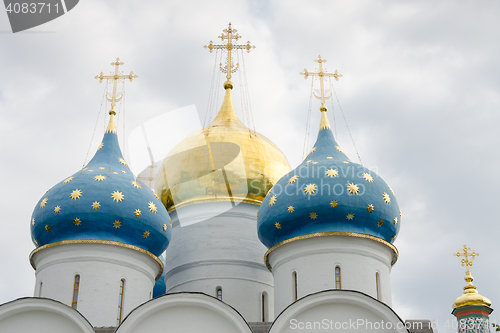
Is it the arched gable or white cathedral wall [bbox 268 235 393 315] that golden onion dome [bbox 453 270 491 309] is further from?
the arched gable

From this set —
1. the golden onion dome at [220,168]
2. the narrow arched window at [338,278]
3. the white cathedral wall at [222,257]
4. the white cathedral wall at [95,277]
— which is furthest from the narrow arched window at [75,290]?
the narrow arched window at [338,278]

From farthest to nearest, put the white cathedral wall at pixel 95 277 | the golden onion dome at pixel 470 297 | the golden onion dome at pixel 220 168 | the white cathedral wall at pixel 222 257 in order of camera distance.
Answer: the golden onion dome at pixel 220 168, the golden onion dome at pixel 470 297, the white cathedral wall at pixel 222 257, the white cathedral wall at pixel 95 277

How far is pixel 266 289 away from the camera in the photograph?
15.8 meters

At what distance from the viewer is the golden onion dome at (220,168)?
658 inches

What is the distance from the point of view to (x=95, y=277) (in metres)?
13.6

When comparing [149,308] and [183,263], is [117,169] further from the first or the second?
[149,308]

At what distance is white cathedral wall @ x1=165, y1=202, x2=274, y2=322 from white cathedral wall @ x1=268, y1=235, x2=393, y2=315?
1.52 metres

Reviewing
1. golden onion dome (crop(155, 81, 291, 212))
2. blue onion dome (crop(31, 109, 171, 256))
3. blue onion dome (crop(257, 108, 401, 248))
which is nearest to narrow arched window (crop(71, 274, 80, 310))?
blue onion dome (crop(31, 109, 171, 256))

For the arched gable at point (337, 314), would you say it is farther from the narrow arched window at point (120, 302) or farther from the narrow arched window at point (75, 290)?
the narrow arched window at point (75, 290)

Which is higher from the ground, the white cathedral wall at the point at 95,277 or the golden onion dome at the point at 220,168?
the golden onion dome at the point at 220,168

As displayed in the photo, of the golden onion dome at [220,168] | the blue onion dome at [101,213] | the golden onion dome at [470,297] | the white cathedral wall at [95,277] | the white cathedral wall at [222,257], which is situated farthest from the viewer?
the golden onion dome at [220,168]

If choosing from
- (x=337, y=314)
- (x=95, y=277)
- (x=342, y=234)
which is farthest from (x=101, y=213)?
(x=337, y=314)

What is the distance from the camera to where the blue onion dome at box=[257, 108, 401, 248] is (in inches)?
549

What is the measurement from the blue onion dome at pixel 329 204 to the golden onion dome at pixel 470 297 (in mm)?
3123
